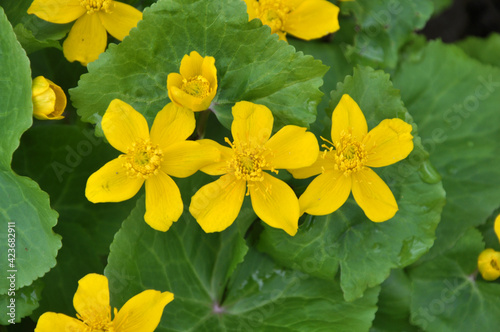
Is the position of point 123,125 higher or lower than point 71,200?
higher

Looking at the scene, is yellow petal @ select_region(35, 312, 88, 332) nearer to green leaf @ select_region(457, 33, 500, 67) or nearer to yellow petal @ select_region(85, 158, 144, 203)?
yellow petal @ select_region(85, 158, 144, 203)

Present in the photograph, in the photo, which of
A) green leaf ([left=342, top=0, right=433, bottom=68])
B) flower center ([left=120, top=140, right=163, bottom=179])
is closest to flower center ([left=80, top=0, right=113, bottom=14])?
flower center ([left=120, top=140, right=163, bottom=179])

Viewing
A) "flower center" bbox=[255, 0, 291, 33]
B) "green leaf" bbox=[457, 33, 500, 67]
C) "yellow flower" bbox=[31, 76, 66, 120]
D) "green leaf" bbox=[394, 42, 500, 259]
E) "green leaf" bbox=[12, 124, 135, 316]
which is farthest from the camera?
"green leaf" bbox=[457, 33, 500, 67]

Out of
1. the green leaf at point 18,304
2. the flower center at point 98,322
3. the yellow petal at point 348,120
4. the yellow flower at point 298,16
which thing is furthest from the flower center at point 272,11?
the green leaf at point 18,304

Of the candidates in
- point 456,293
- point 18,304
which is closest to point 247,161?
point 18,304

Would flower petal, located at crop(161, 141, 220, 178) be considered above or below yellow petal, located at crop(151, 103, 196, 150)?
below

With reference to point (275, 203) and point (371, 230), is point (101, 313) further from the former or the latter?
point (371, 230)
